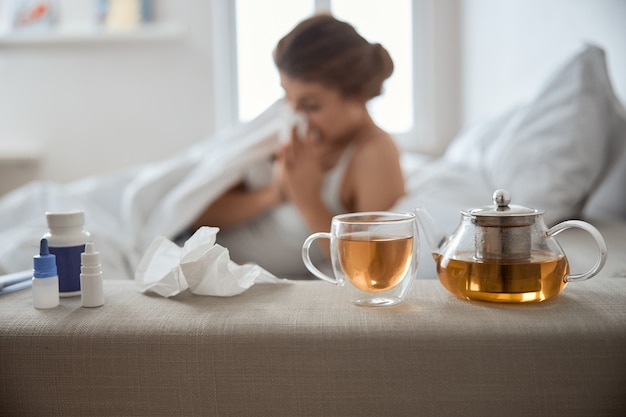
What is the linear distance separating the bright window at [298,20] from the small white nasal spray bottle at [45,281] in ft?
7.83

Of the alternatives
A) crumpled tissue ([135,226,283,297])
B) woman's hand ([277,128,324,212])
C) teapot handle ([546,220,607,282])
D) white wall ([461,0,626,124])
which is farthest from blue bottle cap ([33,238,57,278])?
white wall ([461,0,626,124])

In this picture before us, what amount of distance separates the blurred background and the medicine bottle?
7.75 ft

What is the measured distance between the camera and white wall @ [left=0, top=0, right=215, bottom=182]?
3113 mm

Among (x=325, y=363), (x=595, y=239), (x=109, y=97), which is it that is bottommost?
(x=325, y=363)

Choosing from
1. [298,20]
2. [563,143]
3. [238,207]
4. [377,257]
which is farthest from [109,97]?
[377,257]

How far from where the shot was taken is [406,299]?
2.45ft

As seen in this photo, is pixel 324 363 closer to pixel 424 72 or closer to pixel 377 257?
pixel 377 257

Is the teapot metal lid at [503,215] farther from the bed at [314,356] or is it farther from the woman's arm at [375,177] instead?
the woman's arm at [375,177]

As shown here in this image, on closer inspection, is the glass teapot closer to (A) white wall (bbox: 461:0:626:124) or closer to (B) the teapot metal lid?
(B) the teapot metal lid

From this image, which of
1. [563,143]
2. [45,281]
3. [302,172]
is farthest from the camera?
[302,172]

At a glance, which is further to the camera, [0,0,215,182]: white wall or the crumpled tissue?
[0,0,215,182]: white wall

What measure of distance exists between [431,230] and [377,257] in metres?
0.12

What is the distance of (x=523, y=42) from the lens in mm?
2016

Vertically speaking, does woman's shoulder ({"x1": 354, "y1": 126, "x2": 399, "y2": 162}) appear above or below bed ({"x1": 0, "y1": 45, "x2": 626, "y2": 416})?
above
